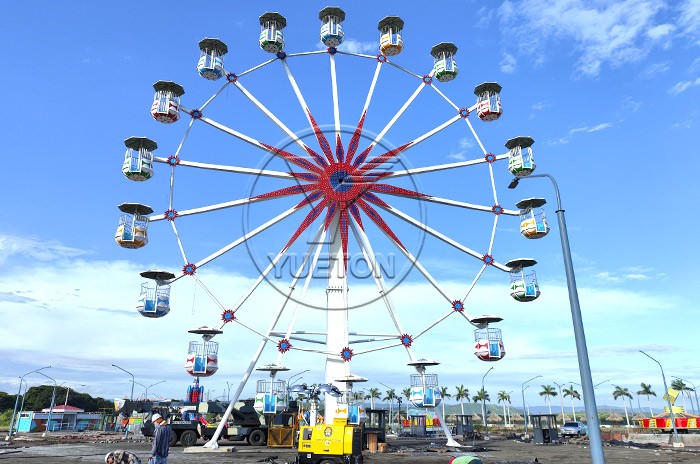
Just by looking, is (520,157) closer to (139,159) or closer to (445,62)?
(445,62)

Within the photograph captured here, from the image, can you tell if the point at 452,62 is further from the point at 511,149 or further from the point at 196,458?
the point at 196,458

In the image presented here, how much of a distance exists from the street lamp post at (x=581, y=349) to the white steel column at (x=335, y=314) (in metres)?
16.1

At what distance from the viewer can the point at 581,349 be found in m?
12.1

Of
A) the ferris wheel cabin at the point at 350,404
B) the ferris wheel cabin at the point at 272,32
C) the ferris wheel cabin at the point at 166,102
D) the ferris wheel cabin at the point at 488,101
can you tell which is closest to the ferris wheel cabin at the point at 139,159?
the ferris wheel cabin at the point at 166,102

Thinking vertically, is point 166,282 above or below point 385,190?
below

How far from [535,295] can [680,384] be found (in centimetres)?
10775

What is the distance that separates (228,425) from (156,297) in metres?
12.3

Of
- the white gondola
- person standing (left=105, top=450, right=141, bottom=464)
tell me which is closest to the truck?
the white gondola

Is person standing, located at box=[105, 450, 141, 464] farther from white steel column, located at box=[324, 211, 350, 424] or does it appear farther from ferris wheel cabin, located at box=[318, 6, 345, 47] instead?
ferris wheel cabin, located at box=[318, 6, 345, 47]

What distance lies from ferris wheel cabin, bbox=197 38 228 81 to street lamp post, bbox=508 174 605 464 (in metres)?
22.6

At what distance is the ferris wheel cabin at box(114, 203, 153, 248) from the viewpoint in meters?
27.2

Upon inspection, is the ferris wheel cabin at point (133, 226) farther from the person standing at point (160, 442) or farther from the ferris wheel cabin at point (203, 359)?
the person standing at point (160, 442)

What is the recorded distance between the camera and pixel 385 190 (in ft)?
99.1

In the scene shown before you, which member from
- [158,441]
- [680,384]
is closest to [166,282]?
[158,441]
